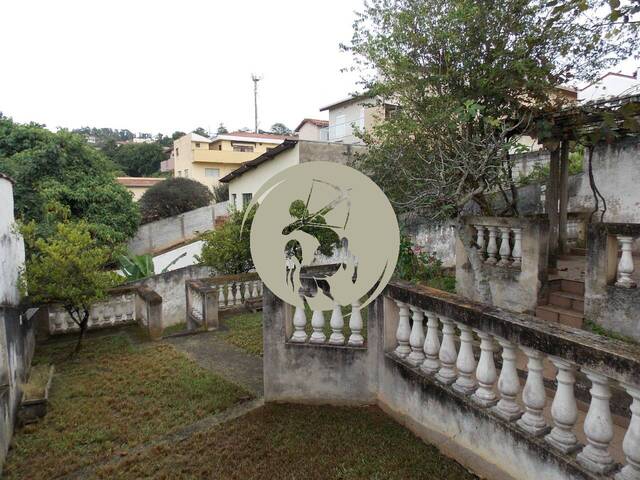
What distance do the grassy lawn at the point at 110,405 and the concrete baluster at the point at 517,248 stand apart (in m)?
3.93

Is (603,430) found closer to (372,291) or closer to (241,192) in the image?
(372,291)

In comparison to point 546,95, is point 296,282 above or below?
below

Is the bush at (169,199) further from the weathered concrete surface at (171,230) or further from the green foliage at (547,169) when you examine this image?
the green foliage at (547,169)

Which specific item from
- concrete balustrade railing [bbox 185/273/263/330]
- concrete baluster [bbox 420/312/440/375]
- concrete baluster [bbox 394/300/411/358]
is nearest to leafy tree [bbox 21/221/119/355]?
concrete balustrade railing [bbox 185/273/263/330]

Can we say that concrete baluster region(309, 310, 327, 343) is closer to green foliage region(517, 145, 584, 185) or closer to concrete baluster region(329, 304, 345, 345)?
concrete baluster region(329, 304, 345, 345)

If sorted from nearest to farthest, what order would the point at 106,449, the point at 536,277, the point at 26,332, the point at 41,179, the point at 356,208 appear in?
1. the point at 106,449
2. the point at 356,208
3. the point at 536,277
4. the point at 26,332
5. the point at 41,179

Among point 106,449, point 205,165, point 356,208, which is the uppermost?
point 205,165

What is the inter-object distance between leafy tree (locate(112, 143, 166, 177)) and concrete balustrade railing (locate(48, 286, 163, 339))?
40712 millimetres

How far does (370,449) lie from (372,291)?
1.39 meters

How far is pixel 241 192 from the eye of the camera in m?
22.4

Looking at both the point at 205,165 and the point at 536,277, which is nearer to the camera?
the point at 536,277

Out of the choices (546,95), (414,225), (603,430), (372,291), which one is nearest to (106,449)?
(372,291)

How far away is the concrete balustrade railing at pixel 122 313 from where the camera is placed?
745 cm

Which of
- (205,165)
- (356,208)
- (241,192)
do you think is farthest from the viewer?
(205,165)
